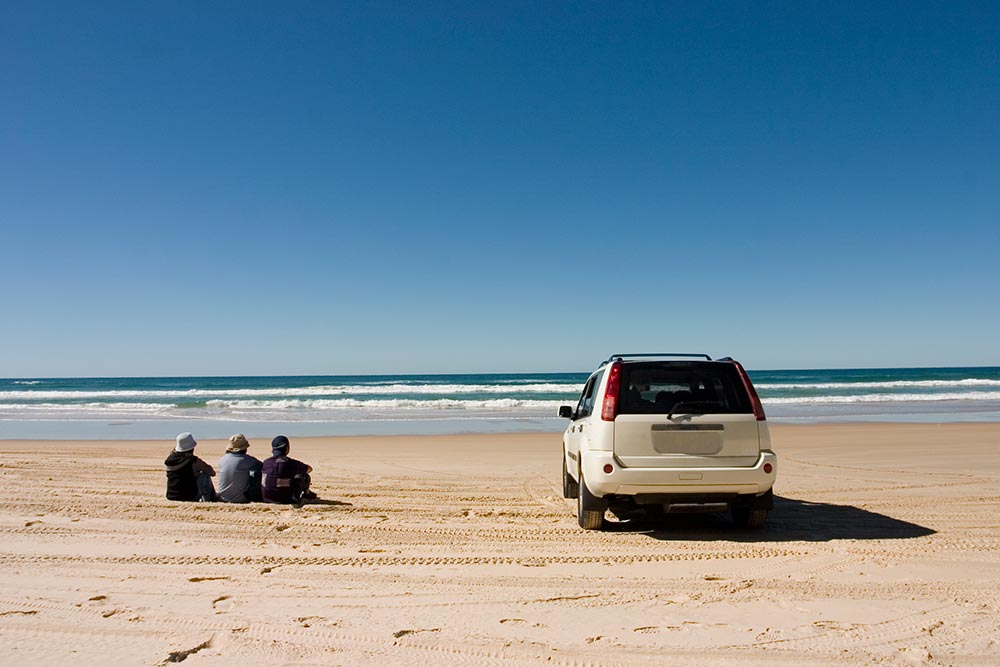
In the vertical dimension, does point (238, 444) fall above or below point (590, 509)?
above

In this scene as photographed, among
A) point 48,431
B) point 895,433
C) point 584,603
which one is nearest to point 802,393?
point 895,433

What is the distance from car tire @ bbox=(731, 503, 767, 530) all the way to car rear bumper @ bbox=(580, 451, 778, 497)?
47 cm

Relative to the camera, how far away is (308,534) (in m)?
6.66

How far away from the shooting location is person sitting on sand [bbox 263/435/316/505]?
8258 mm

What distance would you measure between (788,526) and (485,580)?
3857 mm

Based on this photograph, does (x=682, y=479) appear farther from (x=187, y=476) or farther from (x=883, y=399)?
(x=883, y=399)

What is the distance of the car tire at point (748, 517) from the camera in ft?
22.6

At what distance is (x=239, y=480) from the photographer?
830 centimetres

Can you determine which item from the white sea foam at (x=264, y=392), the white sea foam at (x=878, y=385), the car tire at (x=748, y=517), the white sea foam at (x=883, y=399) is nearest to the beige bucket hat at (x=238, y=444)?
the car tire at (x=748, y=517)

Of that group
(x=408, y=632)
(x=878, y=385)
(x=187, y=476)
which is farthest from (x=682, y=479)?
(x=878, y=385)

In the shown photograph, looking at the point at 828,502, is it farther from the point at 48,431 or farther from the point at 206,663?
the point at 48,431

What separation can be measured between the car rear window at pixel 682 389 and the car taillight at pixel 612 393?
56 mm

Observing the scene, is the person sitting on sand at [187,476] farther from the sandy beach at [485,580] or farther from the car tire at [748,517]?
the car tire at [748,517]

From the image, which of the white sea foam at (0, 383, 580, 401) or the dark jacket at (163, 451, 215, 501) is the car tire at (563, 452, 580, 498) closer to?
the dark jacket at (163, 451, 215, 501)
